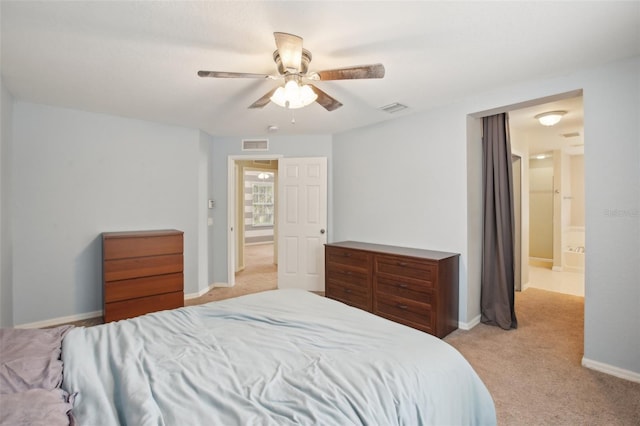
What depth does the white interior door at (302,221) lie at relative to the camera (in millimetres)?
4695

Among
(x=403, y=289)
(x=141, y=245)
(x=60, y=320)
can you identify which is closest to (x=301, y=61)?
(x=403, y=289)

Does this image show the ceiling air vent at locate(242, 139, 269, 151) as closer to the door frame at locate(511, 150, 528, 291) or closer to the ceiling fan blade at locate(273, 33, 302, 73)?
the ceiling fan blade at locate(273, 33, 302, 73)

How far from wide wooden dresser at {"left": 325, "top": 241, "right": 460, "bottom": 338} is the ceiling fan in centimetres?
183

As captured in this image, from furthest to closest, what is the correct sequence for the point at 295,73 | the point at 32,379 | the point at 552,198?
1. the point at 552,198
2. the point at 295,73
3. the point at 32,379

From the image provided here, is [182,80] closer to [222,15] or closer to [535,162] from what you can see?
[222,15]

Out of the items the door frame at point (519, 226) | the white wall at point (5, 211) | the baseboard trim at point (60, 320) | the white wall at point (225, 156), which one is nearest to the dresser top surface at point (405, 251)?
the white wall at point (225, 156)

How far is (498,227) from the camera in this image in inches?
132

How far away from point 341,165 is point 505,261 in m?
2.49

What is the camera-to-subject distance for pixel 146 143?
398cm

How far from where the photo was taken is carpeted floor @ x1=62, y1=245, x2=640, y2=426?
192 cm

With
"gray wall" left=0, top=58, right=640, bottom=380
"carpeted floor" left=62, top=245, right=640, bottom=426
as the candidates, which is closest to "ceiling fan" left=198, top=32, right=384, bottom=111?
"gray wall" left=0, top=58, right=640, bottom=380

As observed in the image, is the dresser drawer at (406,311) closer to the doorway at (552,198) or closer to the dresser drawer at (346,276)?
the dresser drawer at (346,276)

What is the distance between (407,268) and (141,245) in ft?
9.63

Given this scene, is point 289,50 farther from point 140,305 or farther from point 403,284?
point 140,305
